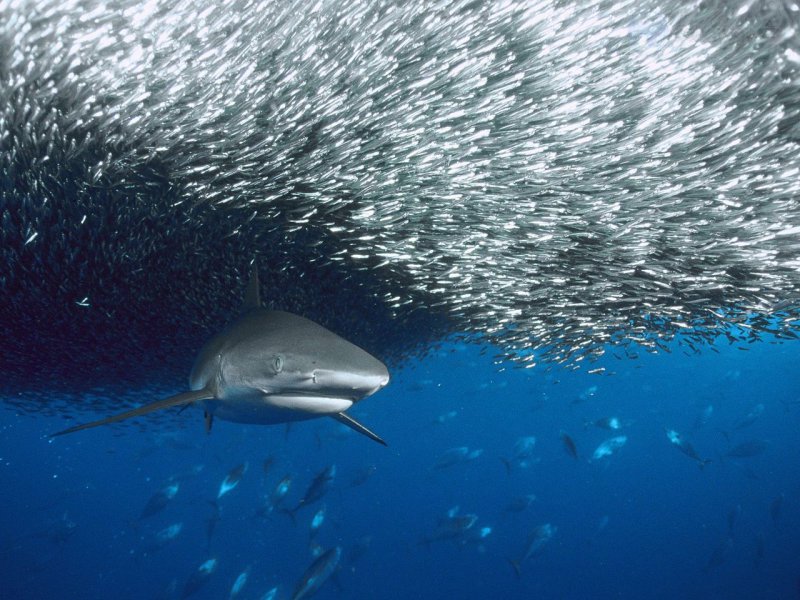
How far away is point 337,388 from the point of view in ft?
9.79

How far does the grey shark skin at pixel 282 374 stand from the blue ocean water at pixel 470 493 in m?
24.5

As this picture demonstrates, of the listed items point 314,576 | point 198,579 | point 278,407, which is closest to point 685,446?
point 314,576

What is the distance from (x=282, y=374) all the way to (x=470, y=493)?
86146 mm

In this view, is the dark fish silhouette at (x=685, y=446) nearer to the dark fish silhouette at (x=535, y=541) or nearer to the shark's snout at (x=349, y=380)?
the dark fish silhouette at (x=535, y=541)

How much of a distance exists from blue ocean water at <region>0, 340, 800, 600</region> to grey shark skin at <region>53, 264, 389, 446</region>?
24512mm

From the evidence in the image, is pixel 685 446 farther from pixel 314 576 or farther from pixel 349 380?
pixel 349 380

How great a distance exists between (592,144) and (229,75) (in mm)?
3394

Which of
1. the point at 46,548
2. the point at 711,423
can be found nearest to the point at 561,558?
the point at 711,423

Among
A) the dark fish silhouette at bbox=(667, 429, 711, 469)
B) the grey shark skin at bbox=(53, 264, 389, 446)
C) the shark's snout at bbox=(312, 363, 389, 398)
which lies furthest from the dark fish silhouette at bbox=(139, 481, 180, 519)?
the dark fish silhouette at bbox=(667, 429, 711, 469)

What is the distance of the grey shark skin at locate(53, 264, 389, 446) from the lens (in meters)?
3.00

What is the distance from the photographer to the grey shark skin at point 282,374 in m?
3.00

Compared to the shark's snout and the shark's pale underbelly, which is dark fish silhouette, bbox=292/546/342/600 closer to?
the shark's pale underbelly

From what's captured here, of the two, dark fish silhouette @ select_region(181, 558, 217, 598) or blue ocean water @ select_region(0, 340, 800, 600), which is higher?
dark fish silhouette @ select_region(181, 558, 217, 598)

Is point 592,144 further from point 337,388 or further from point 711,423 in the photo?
point 711,423
